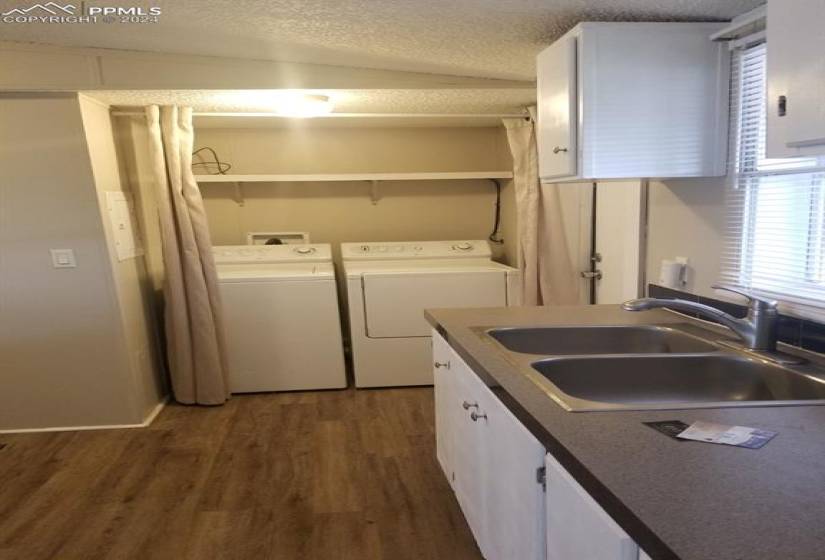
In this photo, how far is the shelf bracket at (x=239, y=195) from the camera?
3.67 m

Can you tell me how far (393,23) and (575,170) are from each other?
934 mm

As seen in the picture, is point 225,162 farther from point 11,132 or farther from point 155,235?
point 11,132

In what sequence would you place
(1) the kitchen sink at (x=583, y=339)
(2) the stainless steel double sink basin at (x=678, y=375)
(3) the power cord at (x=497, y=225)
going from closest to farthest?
(2) the stainless steel double sink basin at (x=678, y=375)
(1) the kitchen sink at (x=583, y=339)
(3) the power cord at (x=497, y=225)

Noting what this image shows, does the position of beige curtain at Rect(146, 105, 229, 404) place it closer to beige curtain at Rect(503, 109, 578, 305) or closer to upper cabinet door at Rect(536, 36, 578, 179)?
beige curtain at Rect(503, 109, 578, 305)

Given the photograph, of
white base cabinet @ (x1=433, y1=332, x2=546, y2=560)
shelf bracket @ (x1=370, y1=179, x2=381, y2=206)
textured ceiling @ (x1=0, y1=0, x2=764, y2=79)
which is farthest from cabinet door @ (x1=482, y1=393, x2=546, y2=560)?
shelf bracket @ (x1=370, y1=179, x2=381, y2=206)

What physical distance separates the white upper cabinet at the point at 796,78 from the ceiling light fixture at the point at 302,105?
2171 mm

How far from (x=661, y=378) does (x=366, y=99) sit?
88.0 inches

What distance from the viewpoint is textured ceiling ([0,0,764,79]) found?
5.11ft

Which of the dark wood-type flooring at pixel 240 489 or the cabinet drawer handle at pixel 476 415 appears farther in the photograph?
the dark wood-type flooring at pixel 240 489

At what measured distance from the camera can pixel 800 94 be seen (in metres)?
0.98

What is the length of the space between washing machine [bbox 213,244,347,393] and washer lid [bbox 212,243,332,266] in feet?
0.76

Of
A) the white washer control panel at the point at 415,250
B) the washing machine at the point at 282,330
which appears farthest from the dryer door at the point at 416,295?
the white washer control panel at the point at 415,250

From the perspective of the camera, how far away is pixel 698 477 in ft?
2.42

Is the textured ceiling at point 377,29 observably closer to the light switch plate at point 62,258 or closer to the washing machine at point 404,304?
the light switch plate at point 62,258
